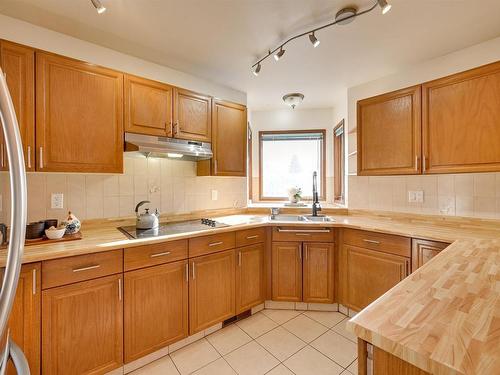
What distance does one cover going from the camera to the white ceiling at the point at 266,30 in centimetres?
145

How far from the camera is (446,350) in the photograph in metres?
0.53

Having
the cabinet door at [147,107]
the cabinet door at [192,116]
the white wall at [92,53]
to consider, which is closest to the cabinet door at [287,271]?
the cabinet door at [192,116]

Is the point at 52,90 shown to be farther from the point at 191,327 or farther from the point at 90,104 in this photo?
the point at 191,327

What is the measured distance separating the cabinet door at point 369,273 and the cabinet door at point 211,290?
3.47 feet

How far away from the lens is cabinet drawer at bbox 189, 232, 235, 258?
1802mm

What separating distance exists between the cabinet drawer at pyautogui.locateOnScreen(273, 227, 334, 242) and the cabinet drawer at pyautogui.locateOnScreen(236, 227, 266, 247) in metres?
0.13

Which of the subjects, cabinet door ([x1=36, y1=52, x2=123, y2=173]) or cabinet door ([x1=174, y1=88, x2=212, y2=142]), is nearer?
cabinet door ([x1=36, y1=52, x2=123, y2=173])

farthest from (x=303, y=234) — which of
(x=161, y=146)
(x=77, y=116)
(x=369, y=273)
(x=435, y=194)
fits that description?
(x=77, y=116)

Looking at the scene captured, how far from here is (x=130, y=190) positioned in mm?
2107

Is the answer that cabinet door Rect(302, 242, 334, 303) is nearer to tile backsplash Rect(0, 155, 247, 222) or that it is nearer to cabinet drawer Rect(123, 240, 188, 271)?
tile backsplash Rect(0, 155, 247, 222)

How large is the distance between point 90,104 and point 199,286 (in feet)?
5.02

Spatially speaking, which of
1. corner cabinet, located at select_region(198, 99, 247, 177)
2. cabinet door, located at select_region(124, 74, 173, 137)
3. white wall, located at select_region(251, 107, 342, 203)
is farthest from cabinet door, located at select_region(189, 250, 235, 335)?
white wall, located at select_region(251, 107, 342, 203)

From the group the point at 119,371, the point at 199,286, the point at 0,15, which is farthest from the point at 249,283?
the point at 0,15

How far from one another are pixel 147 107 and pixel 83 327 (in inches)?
60.7
